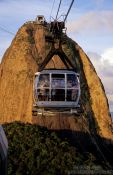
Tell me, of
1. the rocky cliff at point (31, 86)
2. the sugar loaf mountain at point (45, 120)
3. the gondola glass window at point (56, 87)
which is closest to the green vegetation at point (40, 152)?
the sugar loaf mountain at point (45, 120)

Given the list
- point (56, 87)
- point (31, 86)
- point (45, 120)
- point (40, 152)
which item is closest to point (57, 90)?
point (56, 87)

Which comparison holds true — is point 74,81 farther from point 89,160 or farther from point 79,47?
point 79,47

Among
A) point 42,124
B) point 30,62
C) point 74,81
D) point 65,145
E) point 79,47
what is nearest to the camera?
point 74,81

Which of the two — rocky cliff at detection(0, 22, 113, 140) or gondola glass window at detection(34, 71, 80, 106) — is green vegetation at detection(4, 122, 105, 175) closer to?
rocky cliff at detection(0, 22, 113, 140)

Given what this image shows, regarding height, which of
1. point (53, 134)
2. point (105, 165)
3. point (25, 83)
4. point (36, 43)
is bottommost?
point (105, 165)

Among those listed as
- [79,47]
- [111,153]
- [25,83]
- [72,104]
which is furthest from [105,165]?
[72,104]

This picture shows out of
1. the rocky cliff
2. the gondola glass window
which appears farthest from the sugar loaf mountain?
the gondola glass window

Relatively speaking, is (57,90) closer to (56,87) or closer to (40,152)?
(56,87)
